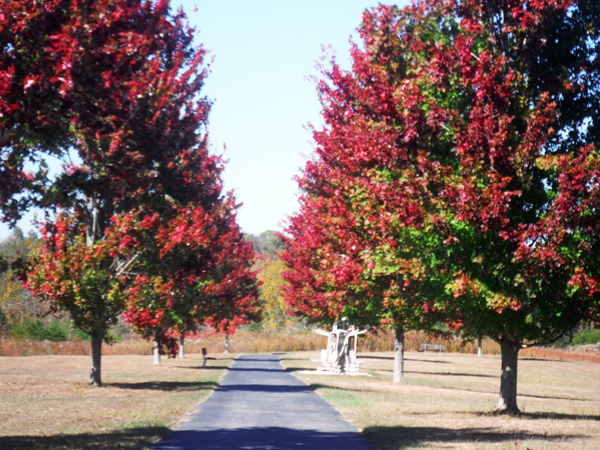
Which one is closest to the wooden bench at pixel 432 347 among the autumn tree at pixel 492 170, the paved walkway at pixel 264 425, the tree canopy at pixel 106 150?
Result: the tree canopy at pixel 106 150

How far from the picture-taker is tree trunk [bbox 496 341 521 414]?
654 inches

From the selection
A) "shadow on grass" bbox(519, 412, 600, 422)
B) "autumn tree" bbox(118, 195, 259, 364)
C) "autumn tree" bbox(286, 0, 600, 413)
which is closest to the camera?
"autumn tree" bbox(286, 0, 600, 413)

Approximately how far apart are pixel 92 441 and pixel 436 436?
5726mm

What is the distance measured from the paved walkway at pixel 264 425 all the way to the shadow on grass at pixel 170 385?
220cm

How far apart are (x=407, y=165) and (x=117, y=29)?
773 cm

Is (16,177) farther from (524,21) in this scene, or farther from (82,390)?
(82,390)

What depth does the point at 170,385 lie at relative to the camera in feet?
80.0

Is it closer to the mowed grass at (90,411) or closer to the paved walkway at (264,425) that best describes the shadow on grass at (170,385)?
the mowed grass at (90,411)

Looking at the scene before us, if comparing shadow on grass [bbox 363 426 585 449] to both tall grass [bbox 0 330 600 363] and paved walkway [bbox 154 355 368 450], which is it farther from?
tall grass [bbox 0 330 600 363]

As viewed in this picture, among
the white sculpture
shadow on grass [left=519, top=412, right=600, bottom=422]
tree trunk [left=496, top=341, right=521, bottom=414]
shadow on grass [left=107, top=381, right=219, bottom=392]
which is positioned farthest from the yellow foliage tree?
tree trunk [left=496, top=341, right=521, bottom=414]

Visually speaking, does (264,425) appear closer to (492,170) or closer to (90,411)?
(90,411)

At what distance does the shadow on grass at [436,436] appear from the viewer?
439 inches

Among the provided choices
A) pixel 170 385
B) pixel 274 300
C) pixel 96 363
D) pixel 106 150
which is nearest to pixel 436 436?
pixel 106 150

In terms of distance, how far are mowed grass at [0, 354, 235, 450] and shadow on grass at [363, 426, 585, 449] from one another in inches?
142
